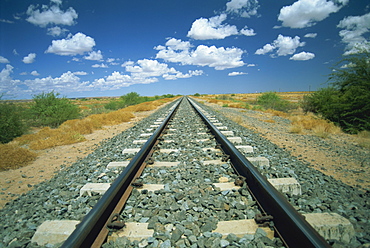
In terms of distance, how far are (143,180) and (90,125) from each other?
6957 mm

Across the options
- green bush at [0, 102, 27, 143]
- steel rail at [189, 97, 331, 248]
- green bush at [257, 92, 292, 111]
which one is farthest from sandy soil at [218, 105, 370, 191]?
green bush at [257, 92, 292, 111]

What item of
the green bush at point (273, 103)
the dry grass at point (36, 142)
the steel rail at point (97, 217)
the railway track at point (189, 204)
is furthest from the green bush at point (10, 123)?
the green bush at point (273, 103)

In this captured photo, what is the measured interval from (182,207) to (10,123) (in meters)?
9.60

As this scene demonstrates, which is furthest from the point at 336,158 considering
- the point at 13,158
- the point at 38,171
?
the point at 13,158

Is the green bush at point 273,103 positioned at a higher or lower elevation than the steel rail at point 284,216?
higher

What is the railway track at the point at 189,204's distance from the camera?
1.77 m

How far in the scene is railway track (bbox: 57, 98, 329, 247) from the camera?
1.77 meters

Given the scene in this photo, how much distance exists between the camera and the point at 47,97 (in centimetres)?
1266

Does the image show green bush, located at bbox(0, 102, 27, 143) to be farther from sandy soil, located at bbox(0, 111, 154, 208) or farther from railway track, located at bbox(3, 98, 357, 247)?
railway track, located at bbox(3, 98, 357, 247)

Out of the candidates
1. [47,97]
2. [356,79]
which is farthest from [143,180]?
[47,97]

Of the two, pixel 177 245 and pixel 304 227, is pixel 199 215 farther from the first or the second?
pixel 304 227

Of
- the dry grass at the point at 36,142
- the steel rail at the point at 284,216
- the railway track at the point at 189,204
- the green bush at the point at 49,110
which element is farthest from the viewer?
the green bush at the point at 49,110

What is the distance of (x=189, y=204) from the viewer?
2332 mm

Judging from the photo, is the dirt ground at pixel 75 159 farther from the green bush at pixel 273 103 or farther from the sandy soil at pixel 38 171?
the green bush at pixel 273 103
